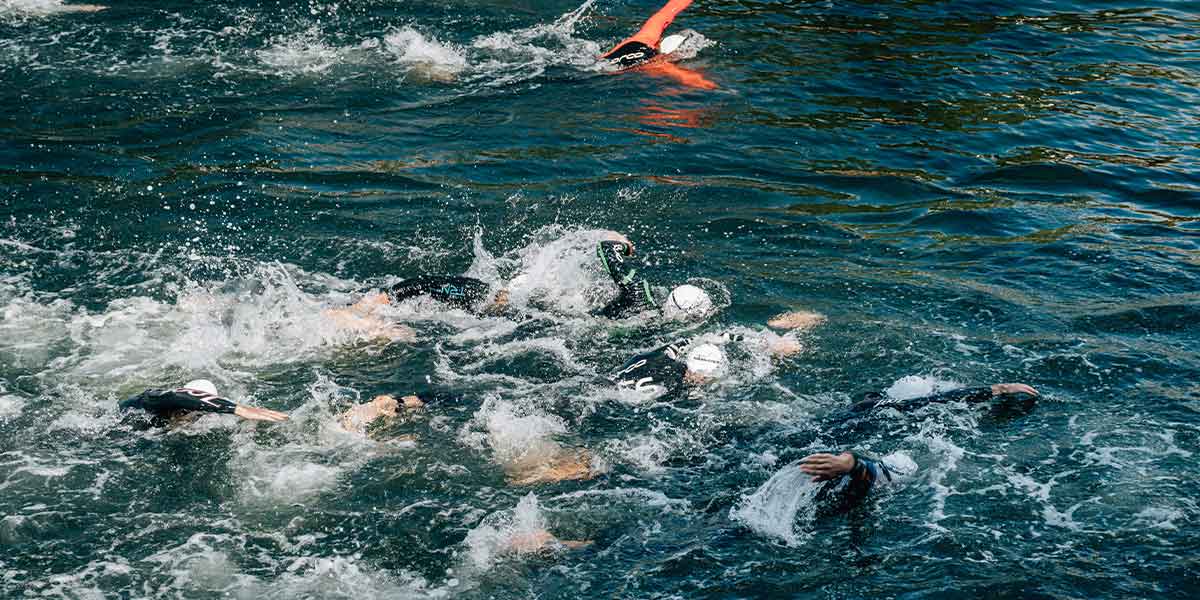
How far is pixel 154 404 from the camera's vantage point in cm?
812

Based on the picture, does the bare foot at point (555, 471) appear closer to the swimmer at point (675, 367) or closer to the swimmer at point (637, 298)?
the swimmer at point (675, 367)

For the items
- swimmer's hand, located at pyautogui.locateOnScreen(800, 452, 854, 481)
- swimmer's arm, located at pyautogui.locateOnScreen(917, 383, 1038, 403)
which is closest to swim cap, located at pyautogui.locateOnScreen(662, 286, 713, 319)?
swimmer's arm, located at pyautogui.locateOnScreen(917, 383, 1038, 403)

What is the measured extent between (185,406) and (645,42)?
10.0 m

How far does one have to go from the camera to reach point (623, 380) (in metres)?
8.99

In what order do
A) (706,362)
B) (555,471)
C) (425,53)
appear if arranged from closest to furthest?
1. (555,471)
2. (706,362)
3. (425,53)

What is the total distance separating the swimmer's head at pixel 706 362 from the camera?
9.23 m

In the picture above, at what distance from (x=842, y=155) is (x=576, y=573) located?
8360 mm

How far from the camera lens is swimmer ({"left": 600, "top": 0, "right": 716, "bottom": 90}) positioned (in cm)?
1617

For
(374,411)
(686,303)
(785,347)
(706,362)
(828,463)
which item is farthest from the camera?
(686,303)

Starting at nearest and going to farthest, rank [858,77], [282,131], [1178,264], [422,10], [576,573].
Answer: [576,573]
[1178,264]
[282,131]
[858,77]
[422,10]

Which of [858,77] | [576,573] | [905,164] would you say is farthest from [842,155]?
[576,573]

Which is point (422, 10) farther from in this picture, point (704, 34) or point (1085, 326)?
point (1085, 326)

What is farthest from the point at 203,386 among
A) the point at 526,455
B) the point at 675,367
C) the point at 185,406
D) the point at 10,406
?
the point at 675,367

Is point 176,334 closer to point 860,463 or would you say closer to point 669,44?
point 860,463
